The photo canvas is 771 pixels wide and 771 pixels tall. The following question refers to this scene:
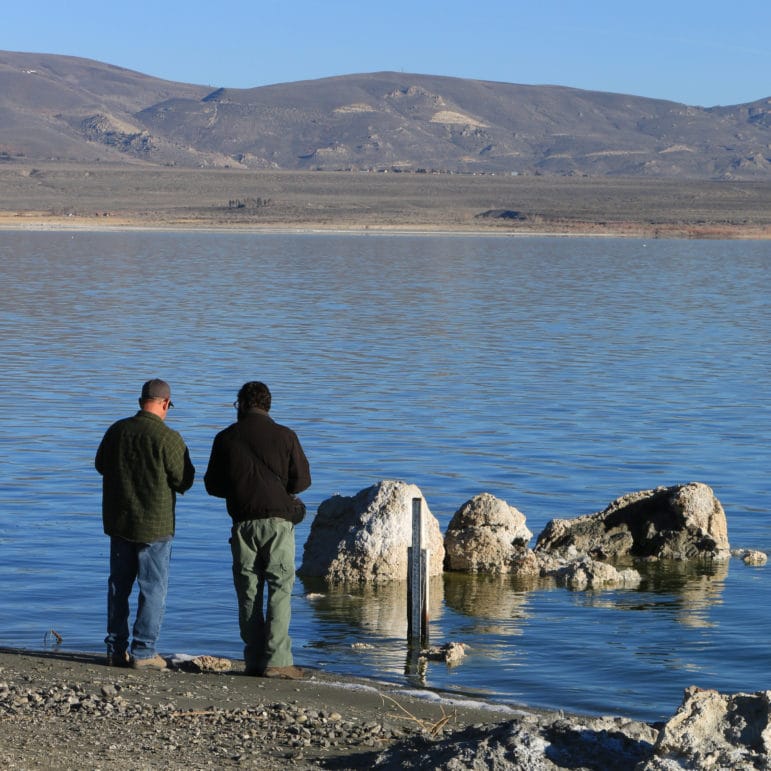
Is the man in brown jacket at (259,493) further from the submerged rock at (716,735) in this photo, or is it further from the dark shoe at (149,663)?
the submerged rock at (716,735)

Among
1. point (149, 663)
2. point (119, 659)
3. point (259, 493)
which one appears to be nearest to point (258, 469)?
point (259, 493)

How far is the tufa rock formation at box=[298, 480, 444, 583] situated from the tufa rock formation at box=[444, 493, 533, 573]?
0.92 ft

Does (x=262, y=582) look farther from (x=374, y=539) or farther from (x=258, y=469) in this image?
(x=374, y=539)

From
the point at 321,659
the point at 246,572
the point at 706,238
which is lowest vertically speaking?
the point at 321,659

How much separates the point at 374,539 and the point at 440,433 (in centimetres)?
689

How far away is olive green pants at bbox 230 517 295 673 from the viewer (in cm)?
756

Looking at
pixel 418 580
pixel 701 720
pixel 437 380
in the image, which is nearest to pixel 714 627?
pixel 418 580

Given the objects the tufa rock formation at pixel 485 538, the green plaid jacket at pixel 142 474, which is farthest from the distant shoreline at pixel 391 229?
the green plaid jacket at pixel 142 474

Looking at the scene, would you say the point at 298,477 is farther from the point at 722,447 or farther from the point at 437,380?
the point at 437,380

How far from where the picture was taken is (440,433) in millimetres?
17719

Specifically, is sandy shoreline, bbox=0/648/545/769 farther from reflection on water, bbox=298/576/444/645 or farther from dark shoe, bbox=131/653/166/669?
reflection on water, bbox=298/576/444/645

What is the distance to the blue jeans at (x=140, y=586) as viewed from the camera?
7.68 m

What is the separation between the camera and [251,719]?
6844 mm

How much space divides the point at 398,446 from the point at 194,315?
713 inches
